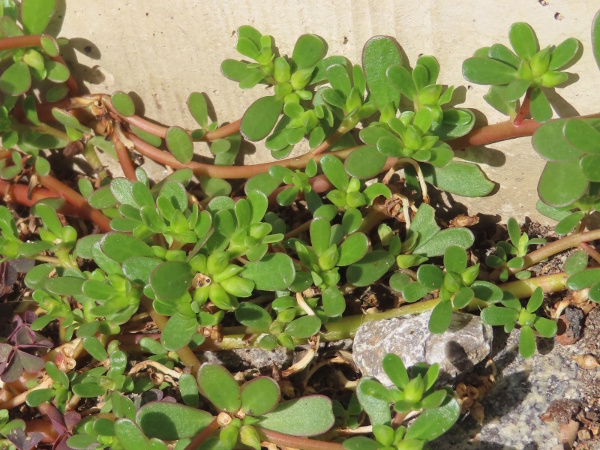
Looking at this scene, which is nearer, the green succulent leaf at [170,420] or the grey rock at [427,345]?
the green succulent leaf at [170,420]

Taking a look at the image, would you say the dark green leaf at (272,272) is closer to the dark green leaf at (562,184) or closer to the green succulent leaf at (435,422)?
the green succulent leaf at (435,422)

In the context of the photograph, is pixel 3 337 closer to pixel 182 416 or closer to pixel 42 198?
pixel 42 198

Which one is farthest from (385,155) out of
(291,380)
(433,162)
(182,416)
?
(182,416)

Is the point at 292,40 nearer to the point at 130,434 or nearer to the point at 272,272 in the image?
the point at 272,272

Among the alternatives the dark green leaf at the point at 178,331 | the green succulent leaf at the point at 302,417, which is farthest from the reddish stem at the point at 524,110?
the dark green leaf at the point at 178,331

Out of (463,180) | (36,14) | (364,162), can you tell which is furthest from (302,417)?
(36,14)

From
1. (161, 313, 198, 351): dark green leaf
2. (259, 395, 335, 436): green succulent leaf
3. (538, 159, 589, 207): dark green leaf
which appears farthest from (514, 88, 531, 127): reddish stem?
(161, 313, 198, 351): dark green leaf
